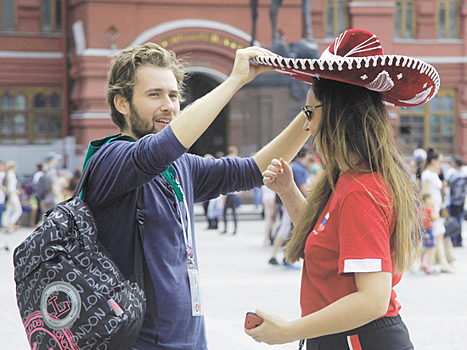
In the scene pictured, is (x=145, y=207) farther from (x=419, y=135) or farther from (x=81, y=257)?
(x=419, y=135)

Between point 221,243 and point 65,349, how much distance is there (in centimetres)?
977

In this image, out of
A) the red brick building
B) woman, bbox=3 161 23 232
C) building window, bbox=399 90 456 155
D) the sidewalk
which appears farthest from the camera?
building window, bbox=399 90 456 155

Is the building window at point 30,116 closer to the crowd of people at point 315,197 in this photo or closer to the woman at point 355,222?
the crowd of people at point 315,197

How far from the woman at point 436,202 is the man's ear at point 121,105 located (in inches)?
277

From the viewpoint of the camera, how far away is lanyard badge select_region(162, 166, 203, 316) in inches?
81.3

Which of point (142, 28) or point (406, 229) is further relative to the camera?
point (142, 28)

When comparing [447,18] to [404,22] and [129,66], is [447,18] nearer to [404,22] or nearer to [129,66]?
[404,22]

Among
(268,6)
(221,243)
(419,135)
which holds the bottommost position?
(221,243)

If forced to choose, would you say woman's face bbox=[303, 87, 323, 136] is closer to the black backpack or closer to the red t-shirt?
the red t-shirt

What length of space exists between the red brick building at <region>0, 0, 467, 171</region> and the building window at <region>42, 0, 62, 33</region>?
0.11ft

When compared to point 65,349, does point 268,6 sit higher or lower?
higher

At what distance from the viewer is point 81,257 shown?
182 centimetres

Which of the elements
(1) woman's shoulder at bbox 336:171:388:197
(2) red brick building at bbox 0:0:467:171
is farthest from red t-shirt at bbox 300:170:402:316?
(2) red brick building at bbox 0:0:467:171

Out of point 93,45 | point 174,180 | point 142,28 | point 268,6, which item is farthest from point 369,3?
point 174,180
